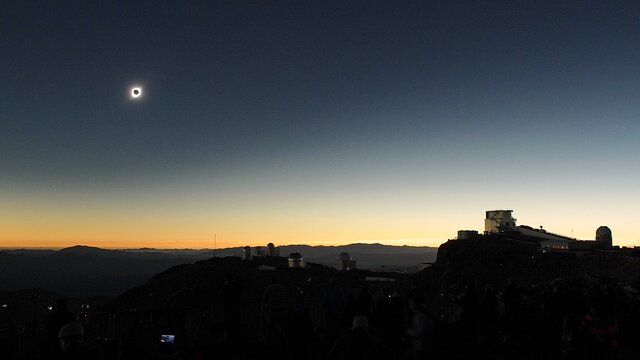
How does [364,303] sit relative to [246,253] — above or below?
above

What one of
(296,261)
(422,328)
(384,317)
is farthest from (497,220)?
(422,328)

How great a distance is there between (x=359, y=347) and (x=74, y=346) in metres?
3.60

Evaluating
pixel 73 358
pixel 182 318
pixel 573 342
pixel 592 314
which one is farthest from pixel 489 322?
pixel 73 358

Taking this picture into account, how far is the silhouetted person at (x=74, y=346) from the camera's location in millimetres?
6180

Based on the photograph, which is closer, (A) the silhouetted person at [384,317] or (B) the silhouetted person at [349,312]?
(A) the silhouetted person at [384,317]

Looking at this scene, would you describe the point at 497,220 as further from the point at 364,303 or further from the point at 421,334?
the point at 421,334

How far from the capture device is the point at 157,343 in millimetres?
12820

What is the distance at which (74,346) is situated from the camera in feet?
20.5

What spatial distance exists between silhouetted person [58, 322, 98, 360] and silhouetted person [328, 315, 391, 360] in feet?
10.2

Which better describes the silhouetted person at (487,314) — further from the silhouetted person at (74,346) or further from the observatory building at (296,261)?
the observatory building at (296,261)

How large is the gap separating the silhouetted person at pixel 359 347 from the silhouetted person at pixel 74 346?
10.2 feet

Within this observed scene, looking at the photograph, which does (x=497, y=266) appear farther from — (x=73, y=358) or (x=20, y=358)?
(x=73, y=358)

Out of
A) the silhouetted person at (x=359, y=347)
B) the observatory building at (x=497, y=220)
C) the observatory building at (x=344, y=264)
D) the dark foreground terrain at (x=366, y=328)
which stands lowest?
the observatory building at (x=344, y=264)

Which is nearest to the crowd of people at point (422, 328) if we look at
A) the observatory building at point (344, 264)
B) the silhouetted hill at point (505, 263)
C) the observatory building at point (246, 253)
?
the silhouetted hill at point (505, 263)
